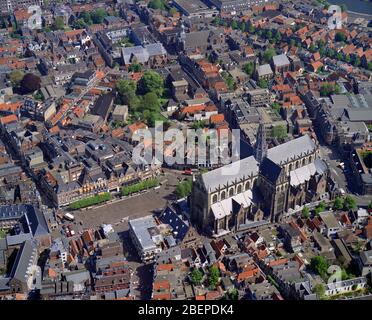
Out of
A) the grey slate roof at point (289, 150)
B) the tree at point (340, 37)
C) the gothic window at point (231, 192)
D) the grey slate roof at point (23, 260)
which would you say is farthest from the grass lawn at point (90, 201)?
the tree at point (340, 37)

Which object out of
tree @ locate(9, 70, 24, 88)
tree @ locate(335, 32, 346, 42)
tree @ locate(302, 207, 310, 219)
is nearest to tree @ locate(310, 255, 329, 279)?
tree @ locate(302, 207, 310, 219)

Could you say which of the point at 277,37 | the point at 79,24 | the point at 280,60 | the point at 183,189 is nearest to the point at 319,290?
the point at 183,189

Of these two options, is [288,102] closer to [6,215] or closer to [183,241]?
[183,241]

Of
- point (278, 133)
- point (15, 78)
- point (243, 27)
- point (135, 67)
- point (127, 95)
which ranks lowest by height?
point (278, 133)

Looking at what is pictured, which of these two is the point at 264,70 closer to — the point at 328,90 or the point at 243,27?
the point at 328,90

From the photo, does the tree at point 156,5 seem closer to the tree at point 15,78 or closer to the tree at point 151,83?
the tree at point 151,83
